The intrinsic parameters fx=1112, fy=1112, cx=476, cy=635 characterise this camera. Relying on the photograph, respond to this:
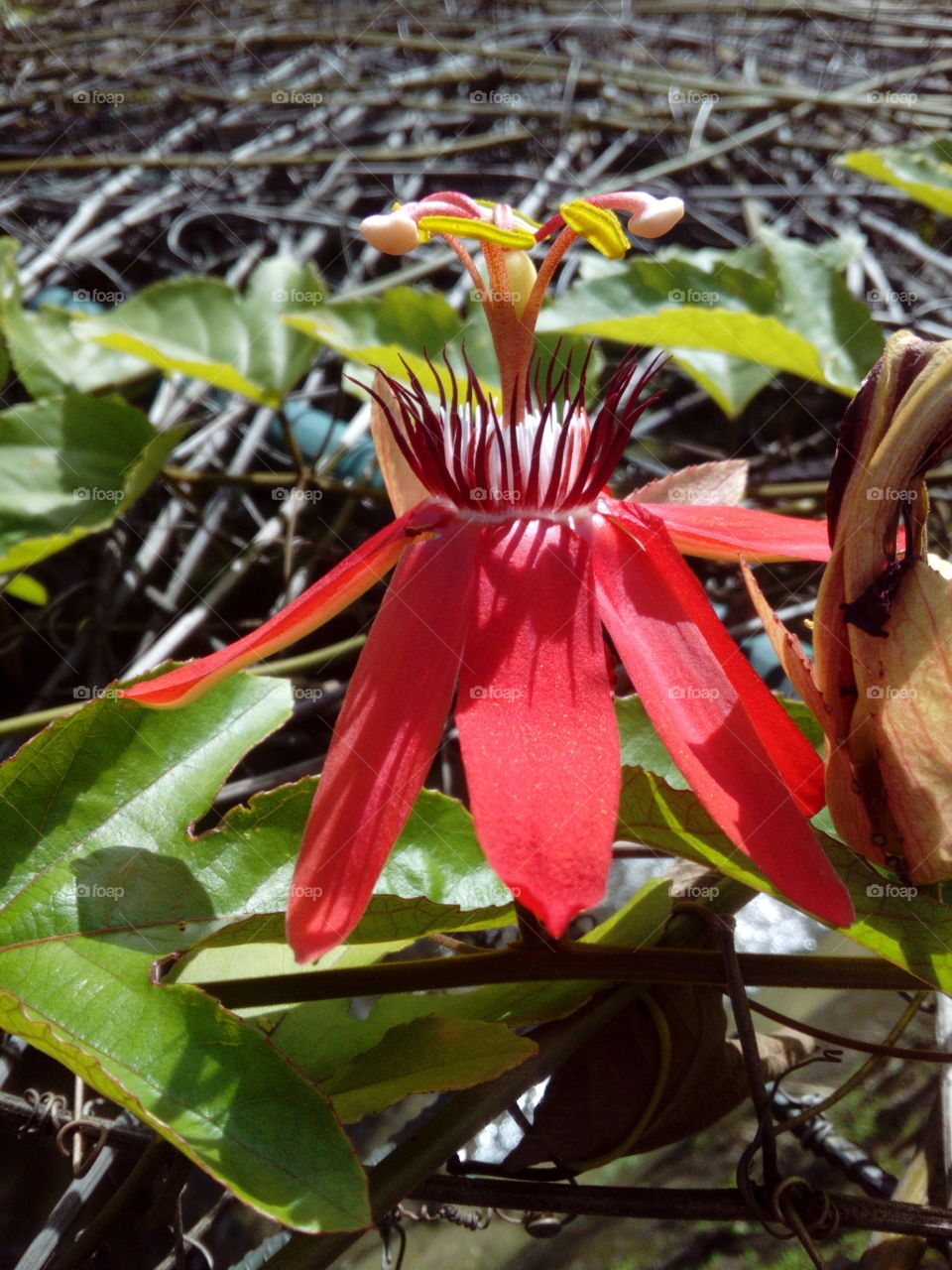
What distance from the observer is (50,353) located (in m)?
1.44

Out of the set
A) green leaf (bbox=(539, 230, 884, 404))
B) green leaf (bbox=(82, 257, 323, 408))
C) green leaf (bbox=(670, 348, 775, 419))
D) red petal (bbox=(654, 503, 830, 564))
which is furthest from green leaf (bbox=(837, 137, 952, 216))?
red petal (bbox=(654, 503, 830, 564))

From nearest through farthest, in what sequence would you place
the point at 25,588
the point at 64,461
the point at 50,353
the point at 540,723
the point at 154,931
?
1. the point at 540,723
2. the point at 154,931
3. the point at 25,588
4. the point at 64,461
5. the point at 50,353

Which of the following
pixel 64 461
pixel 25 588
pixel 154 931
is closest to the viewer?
pixel 154 931

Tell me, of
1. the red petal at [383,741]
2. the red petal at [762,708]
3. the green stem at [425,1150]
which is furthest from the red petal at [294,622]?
the green stem at [425,1150]

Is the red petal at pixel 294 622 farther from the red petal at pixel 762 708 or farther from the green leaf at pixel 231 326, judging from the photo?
the green leaf at pixel 231 326

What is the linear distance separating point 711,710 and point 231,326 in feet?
3.31

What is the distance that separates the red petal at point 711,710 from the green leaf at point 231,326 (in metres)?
0.78

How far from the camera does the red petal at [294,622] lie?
53 centimetres

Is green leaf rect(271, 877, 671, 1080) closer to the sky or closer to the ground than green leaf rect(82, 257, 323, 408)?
closer to the ground

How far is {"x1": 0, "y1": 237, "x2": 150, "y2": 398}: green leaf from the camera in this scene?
1337 mm

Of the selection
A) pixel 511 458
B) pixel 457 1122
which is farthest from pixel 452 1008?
pixel 511 458

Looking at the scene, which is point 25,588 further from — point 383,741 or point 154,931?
point 383,741

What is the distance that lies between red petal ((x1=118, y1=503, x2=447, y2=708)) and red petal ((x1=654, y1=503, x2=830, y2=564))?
15 cm

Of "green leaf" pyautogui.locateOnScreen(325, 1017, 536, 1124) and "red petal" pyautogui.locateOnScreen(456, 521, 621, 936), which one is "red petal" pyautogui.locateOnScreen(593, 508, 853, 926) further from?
"green leaf" pyautogui.locateOnScreen(325, 1017, 536, 1124)
